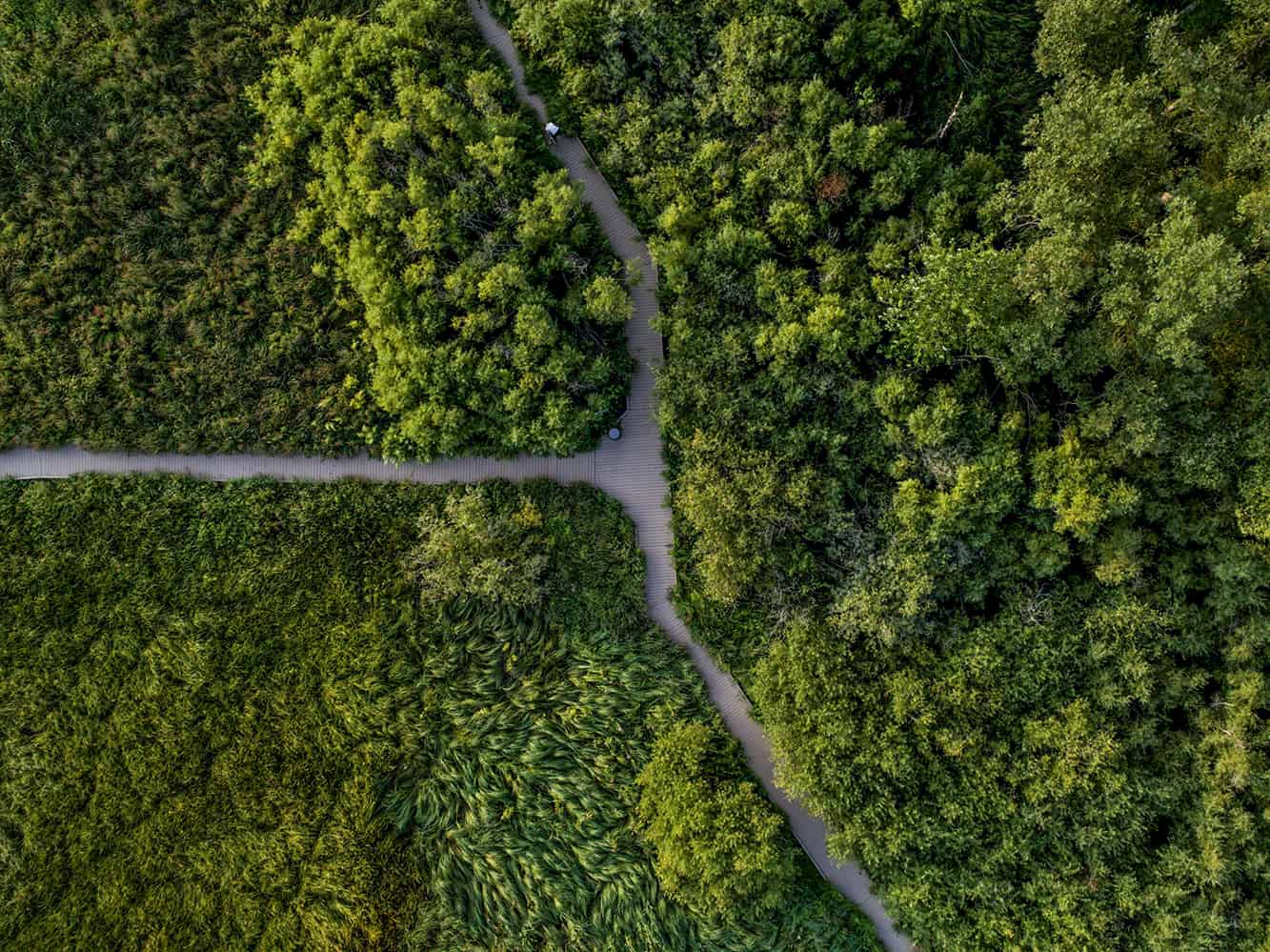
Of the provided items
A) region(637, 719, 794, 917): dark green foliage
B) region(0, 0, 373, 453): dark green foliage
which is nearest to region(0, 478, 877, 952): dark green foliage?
region(637, 719, 794, 917): dark green foliage

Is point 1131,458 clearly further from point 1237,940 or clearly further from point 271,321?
point 271,321

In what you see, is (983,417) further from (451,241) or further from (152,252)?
(152,252)

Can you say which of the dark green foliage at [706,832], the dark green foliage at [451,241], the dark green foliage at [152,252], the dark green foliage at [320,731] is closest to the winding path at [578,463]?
the dark green foliage at [320,731]

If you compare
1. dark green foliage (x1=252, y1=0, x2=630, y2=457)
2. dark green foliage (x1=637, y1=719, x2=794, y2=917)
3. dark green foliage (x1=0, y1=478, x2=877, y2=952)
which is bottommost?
dark green foliage (x1=637, y1=719, x2=794, y2=917)

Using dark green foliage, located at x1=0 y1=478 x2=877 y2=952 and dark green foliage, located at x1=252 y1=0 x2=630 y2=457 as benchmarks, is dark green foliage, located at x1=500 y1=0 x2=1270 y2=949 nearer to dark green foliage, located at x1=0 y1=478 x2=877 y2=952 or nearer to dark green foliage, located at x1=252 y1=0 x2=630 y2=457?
dark green foliage, located at x1=252 y1=0 x2=630 y2=457

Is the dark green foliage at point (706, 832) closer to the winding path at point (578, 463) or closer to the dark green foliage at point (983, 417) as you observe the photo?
the dark green foliage at point (983, 417)

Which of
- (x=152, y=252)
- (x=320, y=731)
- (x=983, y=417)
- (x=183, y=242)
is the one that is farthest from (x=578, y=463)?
(x=152, y=252)
